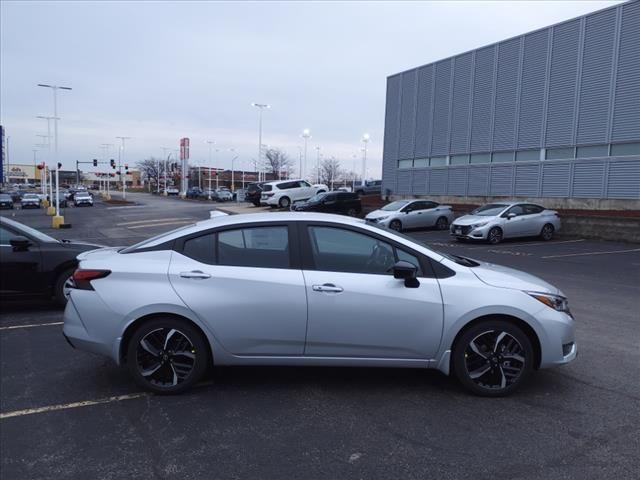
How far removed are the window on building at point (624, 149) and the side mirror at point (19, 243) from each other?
2287cm

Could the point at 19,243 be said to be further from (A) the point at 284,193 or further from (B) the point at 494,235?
(A) the point at 284,193

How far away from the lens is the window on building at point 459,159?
30344mm

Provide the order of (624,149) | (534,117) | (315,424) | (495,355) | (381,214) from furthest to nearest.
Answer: (534,117)
(381,214)
(624,149)
(495,355)
(315,424)

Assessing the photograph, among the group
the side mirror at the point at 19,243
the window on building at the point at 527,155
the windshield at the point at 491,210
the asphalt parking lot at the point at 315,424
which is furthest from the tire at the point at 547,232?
the side mirror at the point at 19,243

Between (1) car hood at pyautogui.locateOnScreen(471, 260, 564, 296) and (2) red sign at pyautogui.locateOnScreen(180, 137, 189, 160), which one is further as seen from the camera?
(2) red sign at pyautogui.locateOnScreen(180, 137, 189, 160)

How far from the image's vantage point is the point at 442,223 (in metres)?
24.3

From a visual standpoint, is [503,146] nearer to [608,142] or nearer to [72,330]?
[608,142]

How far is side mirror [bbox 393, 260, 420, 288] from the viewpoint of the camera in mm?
4055

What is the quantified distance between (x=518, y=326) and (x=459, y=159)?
28.1 m

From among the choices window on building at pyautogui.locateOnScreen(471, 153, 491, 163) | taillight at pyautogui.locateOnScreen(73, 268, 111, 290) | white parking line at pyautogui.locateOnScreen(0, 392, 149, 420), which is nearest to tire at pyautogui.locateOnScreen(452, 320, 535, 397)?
white parking line at pyautogui.locateOnScreen(0, 392, 149, 420)

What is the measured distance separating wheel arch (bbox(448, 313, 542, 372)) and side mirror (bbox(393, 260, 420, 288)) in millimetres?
548

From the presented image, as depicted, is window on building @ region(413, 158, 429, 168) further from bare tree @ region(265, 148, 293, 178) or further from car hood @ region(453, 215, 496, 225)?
bare tree @ region(265, 148, 293, 178)

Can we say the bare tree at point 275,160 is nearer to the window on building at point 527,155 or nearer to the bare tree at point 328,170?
the bare tree at point 328,170

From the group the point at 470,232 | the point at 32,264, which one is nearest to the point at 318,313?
the point at 32,264
